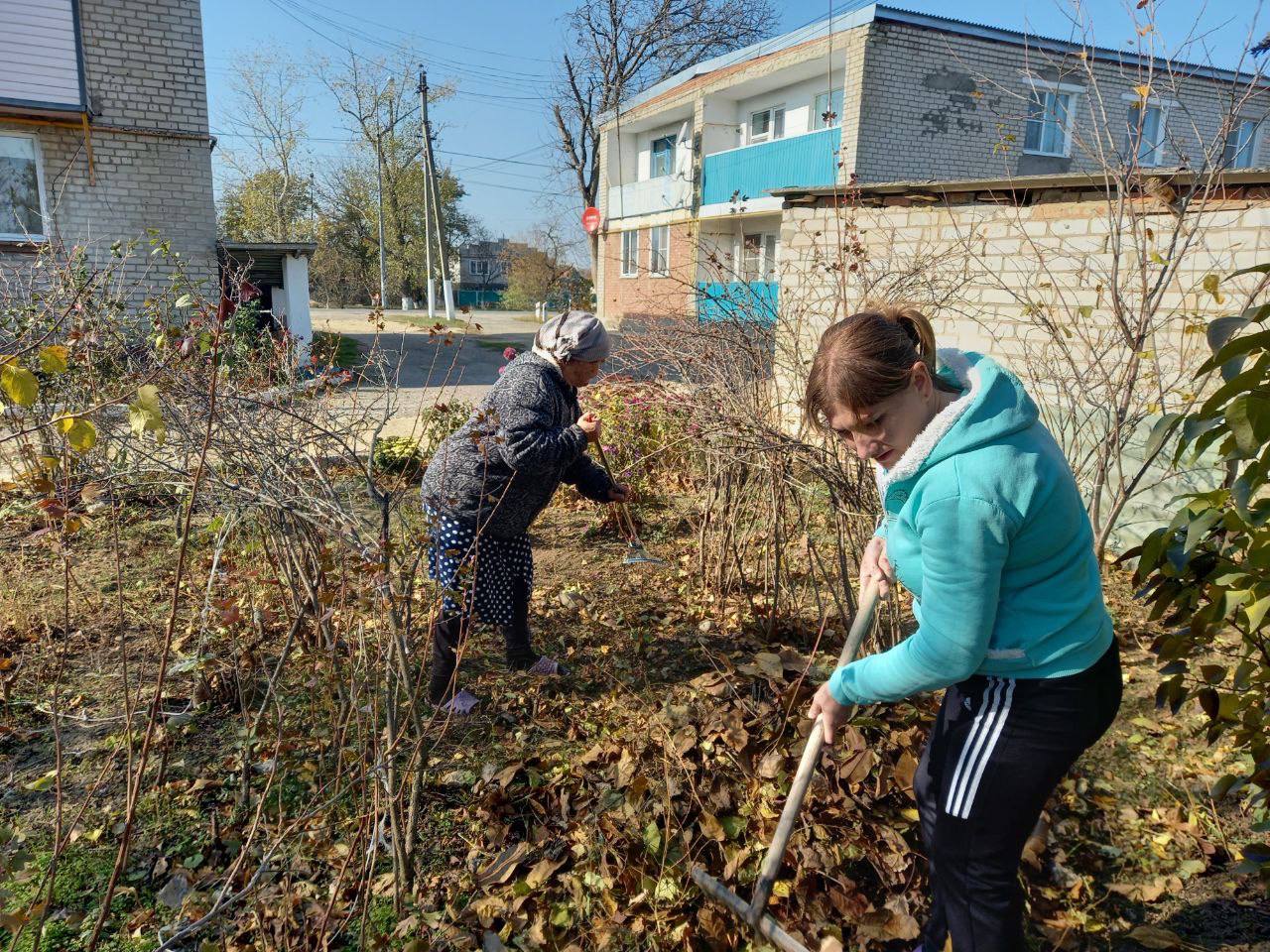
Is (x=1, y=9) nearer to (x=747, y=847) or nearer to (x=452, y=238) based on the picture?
(x=747, y=847)

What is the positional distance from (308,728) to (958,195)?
5.38m

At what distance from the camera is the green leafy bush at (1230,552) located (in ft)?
4.79

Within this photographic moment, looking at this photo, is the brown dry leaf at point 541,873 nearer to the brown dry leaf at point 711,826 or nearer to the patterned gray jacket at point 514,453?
the brown dry leaf at point 711,826

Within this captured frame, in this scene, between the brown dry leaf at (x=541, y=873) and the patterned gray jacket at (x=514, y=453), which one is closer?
the brown dry leaf at (x=541, y=873)

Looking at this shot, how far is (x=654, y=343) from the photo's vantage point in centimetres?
478

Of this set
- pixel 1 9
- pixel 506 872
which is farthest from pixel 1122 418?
pixel 1 9

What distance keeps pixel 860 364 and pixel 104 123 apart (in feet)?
41.1

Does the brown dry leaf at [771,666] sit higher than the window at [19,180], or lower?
lower

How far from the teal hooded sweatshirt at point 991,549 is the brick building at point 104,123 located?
37.7ft

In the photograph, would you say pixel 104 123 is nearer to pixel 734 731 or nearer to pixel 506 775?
pixel 506 775

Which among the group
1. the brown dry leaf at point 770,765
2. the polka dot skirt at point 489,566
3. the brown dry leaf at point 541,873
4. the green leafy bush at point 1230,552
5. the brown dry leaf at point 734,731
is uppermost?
the green leafy bush at point 1230,552

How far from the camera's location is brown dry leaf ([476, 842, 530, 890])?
2066mm

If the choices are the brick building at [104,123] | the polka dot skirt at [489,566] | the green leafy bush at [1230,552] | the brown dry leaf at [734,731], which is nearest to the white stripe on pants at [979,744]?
the green leafy bush at [1230,552]

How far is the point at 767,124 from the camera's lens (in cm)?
2080
